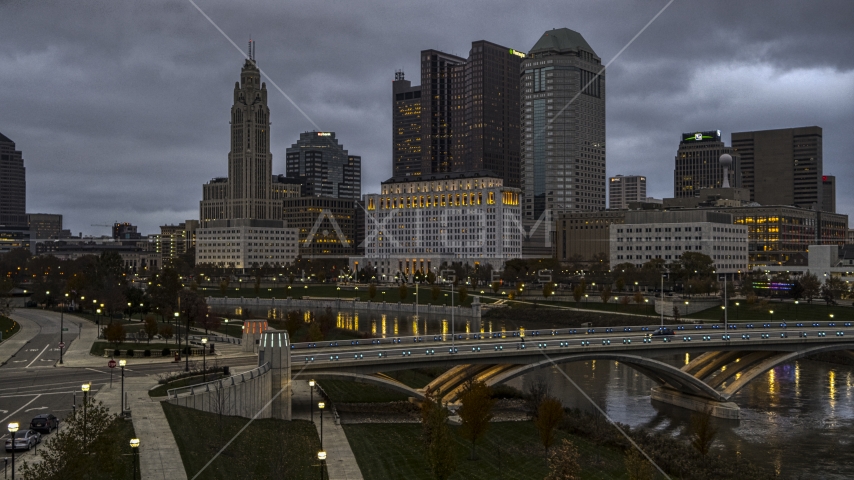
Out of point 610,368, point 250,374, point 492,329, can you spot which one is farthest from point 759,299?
point 250,374

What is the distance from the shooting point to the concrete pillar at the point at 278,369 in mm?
56375

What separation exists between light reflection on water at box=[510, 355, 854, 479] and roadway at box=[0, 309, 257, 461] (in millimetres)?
32452

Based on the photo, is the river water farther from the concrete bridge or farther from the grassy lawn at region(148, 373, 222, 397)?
the grassy lawn at region(148, 373, 222, 397)

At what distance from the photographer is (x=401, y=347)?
6919 centimetres

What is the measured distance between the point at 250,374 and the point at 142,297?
239ft

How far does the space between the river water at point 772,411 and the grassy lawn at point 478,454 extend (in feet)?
36.0

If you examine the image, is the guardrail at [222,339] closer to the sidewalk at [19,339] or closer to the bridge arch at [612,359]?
the sidewalk at [19,339]

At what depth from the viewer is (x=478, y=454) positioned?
53250 millimetres

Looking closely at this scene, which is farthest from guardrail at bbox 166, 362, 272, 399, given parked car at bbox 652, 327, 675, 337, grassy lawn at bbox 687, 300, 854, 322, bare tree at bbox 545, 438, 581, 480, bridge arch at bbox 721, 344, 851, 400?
grassy lawn at bbox 687, 300, 854, 322

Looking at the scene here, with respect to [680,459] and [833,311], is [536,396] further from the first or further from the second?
[833,311]

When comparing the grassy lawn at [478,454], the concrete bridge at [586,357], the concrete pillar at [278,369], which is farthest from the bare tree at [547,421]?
the concrete pillar at [278,369]

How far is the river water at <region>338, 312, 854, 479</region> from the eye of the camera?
57.4 meters

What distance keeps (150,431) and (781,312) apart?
111410mm

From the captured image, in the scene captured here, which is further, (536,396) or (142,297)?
(142,297)
